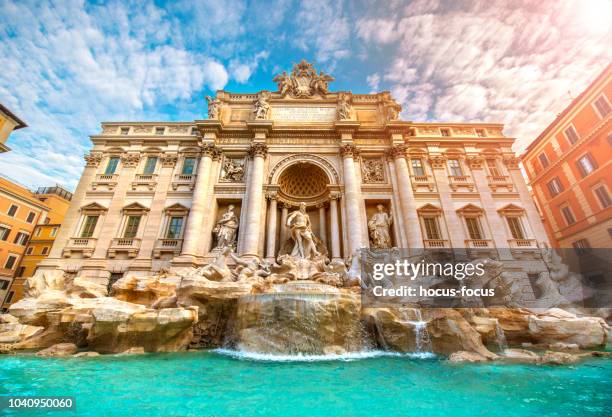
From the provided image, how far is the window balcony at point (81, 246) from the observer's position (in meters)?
15.1

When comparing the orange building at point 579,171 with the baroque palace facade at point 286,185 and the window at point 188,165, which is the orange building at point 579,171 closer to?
the baroque palace facade at point 286,185

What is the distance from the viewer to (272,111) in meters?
19.5

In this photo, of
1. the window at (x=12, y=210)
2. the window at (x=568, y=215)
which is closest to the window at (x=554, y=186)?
the window at (x=568, y=215)

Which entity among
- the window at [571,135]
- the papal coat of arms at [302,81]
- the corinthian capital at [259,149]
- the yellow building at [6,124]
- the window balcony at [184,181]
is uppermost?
the papal coat of arms at [302,81]

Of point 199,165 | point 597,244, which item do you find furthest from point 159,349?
point 597,244

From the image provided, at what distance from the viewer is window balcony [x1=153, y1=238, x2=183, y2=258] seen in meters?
15.2

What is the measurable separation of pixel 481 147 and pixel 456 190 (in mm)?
5084

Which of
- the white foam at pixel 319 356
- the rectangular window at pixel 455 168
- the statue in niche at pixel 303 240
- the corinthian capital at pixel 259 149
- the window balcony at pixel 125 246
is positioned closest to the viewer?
the white foam at pixel 319 356

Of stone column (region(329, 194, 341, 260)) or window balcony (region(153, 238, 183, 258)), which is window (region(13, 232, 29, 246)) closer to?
window balcony (region(153, 238, 183, 258))

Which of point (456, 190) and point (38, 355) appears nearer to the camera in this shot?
point (38, 355)

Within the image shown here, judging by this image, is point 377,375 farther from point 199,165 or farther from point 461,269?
point 199,165

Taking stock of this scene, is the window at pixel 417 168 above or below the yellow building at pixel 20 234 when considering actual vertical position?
above

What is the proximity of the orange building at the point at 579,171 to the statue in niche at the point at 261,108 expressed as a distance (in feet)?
79.0

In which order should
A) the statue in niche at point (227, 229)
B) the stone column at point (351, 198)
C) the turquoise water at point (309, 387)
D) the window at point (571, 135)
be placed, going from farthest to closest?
the window at point (571, 135)
the statue in niche at point (227, 229)
the stone column at point (351, 198)
the turquoise water at point (309, 387)
